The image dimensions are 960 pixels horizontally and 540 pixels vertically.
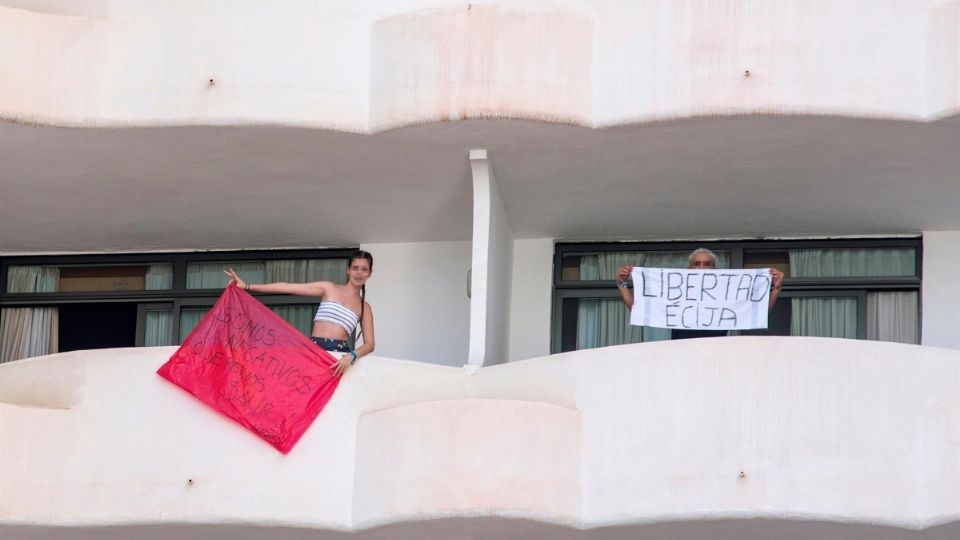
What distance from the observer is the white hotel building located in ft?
48.4

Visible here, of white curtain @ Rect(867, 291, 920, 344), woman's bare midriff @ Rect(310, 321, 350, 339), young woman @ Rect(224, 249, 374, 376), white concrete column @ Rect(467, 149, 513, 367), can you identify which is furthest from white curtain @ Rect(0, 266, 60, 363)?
white curtain @ Rect(867, 291, 920, 344)

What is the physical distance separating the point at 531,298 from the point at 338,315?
8.28 ft

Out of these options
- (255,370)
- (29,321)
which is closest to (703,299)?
(255,370)

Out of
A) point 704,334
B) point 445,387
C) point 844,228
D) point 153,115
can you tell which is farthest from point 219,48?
point 844,228

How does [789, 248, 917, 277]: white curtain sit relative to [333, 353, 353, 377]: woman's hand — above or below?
above

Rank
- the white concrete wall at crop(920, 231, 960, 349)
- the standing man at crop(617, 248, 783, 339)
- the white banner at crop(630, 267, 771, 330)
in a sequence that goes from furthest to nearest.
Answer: the white concrete wall at crop(920, 231, 960, 349) < the standing man at crop(617, 248, 783, 339) < the white banner at crop(630, 267, 771, 330)

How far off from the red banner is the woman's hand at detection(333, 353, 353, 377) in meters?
0.04

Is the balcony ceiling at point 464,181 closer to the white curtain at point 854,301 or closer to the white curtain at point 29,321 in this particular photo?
the white curtain at point 854,301

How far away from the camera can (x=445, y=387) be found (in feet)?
51.8

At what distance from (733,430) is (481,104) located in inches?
128

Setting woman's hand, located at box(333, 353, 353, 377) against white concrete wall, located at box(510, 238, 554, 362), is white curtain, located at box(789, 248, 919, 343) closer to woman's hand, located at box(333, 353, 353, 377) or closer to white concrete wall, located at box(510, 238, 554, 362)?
white concrete wall, located at box(510, 238, 554, 362)

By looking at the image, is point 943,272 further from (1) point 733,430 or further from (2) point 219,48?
(2) point 219,48

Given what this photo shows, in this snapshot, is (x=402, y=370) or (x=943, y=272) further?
(x=943, y=272)

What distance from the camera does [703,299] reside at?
16.4 m
